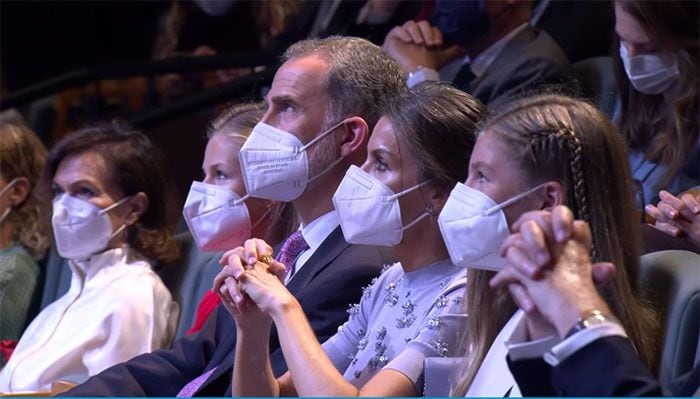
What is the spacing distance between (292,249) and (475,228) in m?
0.81

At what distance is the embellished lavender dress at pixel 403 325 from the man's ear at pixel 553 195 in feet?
0.98

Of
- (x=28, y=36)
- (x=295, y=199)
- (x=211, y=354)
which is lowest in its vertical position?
(x=211, y=354)

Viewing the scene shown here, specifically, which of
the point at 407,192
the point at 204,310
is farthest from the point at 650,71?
the point at 204,310

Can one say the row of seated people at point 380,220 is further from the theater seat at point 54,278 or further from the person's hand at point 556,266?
the theater seat at point 54,278

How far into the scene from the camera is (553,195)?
7.19 feet

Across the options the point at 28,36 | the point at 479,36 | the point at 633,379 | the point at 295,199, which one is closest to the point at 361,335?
the point at 295,199

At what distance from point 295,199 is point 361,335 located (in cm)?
46

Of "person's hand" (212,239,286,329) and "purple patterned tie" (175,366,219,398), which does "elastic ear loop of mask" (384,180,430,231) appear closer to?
"person's hand" (212,239,286,329)

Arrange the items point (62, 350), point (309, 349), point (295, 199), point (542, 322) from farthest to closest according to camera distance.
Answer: point (62, 350) → point (295, 199) → point (309, 349) → point (542, 322)

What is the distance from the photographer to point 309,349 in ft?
7.66

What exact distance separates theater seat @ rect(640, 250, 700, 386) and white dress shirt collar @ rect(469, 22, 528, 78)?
155 cm

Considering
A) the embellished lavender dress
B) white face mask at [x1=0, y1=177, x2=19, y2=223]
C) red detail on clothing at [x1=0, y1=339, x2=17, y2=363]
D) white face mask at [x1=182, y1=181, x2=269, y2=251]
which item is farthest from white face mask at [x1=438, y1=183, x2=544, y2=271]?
white face mask at [x1=0, y1=177, x2=19, y2=223]

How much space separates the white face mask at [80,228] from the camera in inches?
147

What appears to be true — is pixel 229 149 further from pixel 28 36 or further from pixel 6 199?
pixel 28 36
